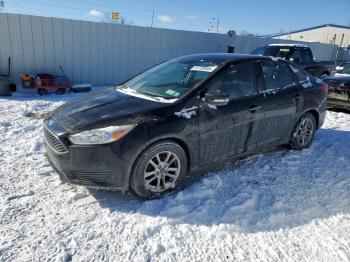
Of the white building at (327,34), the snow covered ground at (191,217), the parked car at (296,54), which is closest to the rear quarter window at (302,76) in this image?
the snow covered ground at (191,217)

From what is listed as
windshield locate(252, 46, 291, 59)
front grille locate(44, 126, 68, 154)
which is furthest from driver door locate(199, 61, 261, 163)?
windshield locate(252, 46, 291, 59)

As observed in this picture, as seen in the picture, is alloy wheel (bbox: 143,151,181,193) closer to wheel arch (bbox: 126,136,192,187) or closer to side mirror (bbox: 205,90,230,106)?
wheel arch (bbox: 126,136,192,187)

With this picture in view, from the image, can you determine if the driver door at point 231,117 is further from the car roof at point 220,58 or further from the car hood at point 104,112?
the car hood at point 104,112

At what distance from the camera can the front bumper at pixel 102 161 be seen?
275cm

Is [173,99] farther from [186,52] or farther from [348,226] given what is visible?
[186,52]

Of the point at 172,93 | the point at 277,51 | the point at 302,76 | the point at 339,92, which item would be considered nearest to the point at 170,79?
the point at 172,93

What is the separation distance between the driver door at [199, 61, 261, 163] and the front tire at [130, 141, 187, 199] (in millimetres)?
340

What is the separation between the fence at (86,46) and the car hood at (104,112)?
6.63m

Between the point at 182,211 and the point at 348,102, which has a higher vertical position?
the point at 348,102

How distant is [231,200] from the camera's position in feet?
10.3

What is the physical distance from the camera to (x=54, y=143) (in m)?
2.99

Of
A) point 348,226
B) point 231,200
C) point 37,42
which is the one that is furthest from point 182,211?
point 37,42

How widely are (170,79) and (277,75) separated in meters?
1.64

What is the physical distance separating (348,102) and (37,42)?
358 inches
